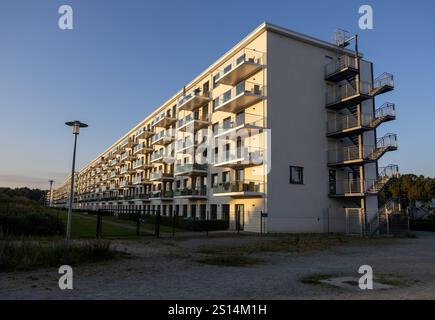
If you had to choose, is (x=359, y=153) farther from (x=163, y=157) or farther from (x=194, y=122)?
(x=163, y=157)

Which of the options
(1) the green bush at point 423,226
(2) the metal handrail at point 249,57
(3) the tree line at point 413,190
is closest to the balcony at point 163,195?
(2) the metal handrail at point 249,57

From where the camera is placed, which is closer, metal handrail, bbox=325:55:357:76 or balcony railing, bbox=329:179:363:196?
balcony railing, bbox=329:179:363:196

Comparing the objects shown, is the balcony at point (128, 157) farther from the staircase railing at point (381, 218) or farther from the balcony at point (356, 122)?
the staircase railing at point (381, 218)

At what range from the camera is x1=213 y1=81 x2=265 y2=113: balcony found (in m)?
29.3

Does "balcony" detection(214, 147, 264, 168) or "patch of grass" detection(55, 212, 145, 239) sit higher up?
"balcony" detection(214, 147, 264, 168)

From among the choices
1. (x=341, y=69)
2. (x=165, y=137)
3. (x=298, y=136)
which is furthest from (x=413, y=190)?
(x=165, y=137)

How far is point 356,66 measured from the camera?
98.5ft

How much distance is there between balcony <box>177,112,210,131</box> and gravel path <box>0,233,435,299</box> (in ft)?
86.9

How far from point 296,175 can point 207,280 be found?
21582 mm

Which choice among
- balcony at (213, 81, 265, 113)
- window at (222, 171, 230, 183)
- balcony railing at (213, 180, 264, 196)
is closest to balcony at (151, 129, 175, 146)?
window at (222, 171, 230, 183)

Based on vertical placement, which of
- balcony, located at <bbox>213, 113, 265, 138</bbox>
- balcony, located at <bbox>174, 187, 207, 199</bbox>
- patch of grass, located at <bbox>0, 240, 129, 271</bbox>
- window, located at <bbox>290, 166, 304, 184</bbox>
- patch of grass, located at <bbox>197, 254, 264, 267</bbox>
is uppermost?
balcony, located at <bbox>213, 113, 265, 138</bbox>

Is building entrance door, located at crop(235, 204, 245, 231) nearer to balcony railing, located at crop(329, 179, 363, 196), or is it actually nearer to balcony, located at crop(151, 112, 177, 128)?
balcony railing, located at crop(329, 179, 363, 196)

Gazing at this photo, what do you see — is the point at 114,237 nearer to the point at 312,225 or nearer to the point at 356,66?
the point at 312,225

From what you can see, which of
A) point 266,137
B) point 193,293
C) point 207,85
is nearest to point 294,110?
point 266,137
